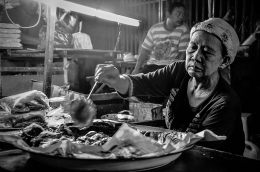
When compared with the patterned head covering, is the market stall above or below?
below

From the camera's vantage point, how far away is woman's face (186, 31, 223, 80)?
2.02 meters

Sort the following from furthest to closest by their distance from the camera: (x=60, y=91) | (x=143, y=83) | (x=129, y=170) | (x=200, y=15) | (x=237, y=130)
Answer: (x=200, y=15) → (x=60, y=91) → (x=143, y=83) → (x=237, y=130) → (x=129, y=170)

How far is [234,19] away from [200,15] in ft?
3.61

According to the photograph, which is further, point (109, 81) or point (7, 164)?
point (109, 81)

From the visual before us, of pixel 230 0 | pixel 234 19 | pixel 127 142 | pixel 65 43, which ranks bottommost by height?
pixel 127 142

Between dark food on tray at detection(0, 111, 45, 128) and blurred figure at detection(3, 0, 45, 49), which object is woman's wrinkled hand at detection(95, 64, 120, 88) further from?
blurred figure at detection(3, 0, 45, 49)

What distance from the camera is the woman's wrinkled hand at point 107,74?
2211 mm

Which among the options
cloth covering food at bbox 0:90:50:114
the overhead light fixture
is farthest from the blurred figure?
cloth covering food at bbox 0:90:50:114

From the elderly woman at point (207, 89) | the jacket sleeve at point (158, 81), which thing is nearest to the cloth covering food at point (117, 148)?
the elderly woman at point (207, 89)

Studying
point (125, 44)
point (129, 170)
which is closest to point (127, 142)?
point (129, 170)

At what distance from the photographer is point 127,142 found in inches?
42.3

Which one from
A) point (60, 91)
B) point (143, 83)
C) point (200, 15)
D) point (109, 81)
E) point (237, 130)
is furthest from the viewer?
point (200, 15)

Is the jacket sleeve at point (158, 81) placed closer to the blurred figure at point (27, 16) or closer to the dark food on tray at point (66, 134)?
the dark food on tray at point (66, 134)

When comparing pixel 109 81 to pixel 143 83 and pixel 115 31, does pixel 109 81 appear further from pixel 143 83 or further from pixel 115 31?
pixel 115 31
